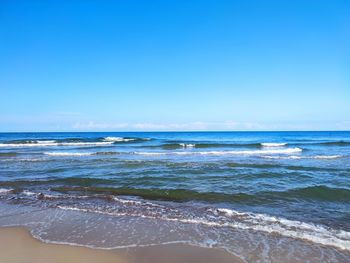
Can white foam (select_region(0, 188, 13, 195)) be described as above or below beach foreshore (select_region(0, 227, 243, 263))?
above

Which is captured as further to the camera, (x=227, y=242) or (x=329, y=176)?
(x=329, y=176)

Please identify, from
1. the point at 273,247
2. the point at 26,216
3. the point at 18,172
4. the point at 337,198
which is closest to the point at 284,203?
the point at 337,198

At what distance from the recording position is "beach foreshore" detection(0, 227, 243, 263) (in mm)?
4246

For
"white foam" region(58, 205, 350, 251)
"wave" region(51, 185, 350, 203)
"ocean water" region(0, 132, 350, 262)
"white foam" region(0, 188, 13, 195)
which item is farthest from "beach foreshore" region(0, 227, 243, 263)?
"white foam" region(0, 188, 13, 195)

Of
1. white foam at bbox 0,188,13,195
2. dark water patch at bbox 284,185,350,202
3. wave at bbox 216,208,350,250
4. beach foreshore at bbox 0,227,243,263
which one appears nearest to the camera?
beach foreshore at bbox 0,227,243,263

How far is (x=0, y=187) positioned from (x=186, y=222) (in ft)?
24.4

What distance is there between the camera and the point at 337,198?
793 centimetres

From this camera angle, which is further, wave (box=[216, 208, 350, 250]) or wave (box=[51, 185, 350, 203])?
wave (box=[51, 185, 350, 203])

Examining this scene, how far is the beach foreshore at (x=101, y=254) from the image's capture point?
4246mm

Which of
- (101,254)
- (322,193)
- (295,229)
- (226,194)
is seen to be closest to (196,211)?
(226,194)

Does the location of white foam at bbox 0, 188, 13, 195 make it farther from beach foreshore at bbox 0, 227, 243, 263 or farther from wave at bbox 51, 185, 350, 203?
beach foreshore at bbox 0, 227, 243, 263

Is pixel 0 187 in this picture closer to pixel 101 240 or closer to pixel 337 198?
Answer: pixel 101 240

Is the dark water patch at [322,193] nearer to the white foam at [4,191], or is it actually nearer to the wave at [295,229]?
the wave at [295,229]

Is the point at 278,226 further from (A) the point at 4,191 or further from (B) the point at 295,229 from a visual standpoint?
(A) the point at 4,191
